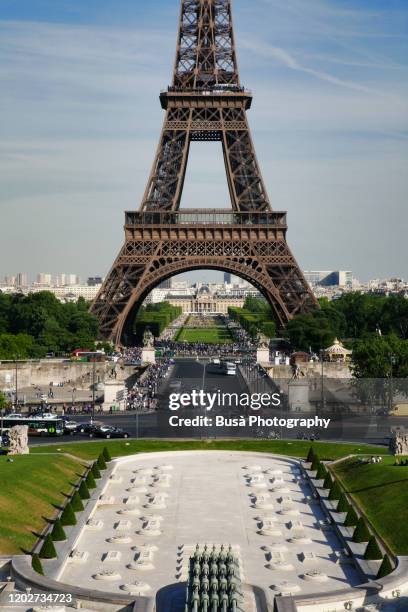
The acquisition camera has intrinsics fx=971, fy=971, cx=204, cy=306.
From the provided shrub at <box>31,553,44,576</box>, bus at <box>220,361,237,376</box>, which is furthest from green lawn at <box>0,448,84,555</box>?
bus at <box>220,361,237,376</box>

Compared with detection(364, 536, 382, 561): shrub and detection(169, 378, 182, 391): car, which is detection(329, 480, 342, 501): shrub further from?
detection(169, 378, 182, 391): car

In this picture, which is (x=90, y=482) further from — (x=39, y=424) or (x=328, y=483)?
(x=39, y=424)

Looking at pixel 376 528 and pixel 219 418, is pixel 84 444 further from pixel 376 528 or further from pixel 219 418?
pixel 376 528

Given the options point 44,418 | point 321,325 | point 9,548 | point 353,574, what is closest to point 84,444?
point 44,418

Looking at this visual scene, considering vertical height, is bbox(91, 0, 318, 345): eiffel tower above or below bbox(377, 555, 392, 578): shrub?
above

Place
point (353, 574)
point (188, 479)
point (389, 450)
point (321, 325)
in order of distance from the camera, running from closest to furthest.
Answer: point (353, 574) → point (188, 479) → point (389, 450) → point (321, 325)

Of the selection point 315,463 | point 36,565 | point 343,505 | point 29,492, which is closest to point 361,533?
point 343,505

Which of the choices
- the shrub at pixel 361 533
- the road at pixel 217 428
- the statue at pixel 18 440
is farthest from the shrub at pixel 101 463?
the shrub at pixel 361 533
